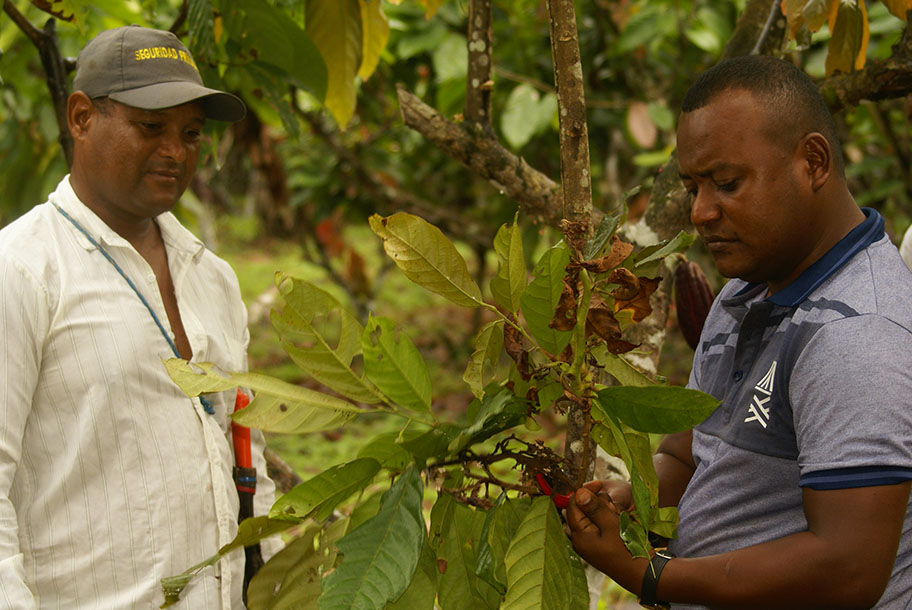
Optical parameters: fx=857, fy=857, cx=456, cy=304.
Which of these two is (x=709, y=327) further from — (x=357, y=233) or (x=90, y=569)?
(x=357, y=233)

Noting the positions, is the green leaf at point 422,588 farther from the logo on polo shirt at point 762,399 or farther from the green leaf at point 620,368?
the logo on polo shirt at point 762,399

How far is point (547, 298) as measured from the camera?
1016 mm

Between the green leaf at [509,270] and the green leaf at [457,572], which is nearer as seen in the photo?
the green leaf at [509,270]

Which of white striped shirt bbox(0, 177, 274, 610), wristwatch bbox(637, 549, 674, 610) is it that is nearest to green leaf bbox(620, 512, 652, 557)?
wristwatch bbox(637, 549, 674, 610)

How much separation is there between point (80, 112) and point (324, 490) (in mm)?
901

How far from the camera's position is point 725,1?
3.85 metres

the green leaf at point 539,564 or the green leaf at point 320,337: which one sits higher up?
the green leaf at point 320,337

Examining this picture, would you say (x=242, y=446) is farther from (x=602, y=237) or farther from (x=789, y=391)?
(x=789, y=391)

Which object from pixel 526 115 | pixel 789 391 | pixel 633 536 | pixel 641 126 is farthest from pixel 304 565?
pixel 641 126

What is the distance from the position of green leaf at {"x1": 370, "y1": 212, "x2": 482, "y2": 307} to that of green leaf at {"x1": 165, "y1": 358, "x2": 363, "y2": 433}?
0.19 m

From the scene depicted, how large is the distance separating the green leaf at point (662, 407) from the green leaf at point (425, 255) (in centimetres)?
23

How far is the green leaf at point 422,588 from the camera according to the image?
1.07 meters

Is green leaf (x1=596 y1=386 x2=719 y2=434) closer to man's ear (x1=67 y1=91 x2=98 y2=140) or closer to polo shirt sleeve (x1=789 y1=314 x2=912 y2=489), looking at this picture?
polo shirt sleeve (x1=789 y1=314 x2=912 y2=489)

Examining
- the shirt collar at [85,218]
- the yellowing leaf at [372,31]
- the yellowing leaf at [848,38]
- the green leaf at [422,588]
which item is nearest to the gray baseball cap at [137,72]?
the shirt collar at [85,218]
